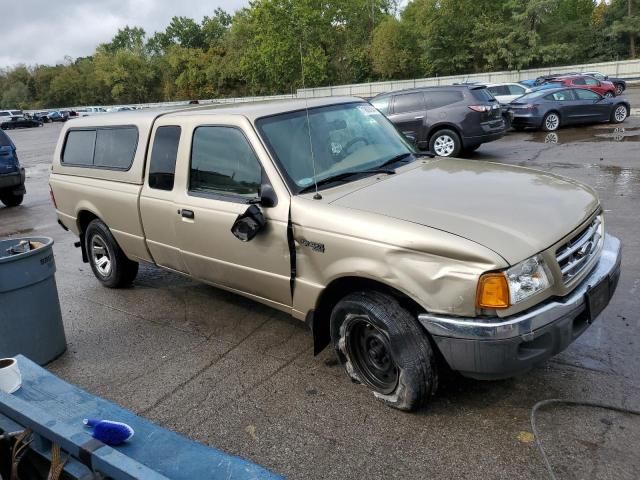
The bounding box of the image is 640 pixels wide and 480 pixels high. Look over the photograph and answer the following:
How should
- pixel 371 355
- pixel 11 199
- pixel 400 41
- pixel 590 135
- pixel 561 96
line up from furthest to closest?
pixel 400 41, pixel 561 96, pixel 590 135, pixel 11 199, pixel 371 355

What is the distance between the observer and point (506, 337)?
9.02 feet

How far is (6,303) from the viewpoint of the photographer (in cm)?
396

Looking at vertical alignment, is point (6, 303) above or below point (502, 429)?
above

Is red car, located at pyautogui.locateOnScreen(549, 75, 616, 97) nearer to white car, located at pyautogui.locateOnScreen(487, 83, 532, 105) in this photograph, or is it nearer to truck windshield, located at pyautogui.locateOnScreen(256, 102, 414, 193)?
white car, located at pyautogui.locateOnScreen(487, 83, 532, 105)

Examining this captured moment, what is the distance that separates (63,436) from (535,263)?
2380 millimetres

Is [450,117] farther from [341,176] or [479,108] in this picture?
[341,176]

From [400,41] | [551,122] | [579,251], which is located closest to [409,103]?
[551,122]

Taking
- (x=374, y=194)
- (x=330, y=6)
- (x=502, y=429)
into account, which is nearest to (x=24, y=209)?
(x=374, y=194)

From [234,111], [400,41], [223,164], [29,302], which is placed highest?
[400,41]

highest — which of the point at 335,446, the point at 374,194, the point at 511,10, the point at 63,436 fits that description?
the point at 511,10

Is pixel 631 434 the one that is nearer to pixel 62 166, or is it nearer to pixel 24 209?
pixel 62 166

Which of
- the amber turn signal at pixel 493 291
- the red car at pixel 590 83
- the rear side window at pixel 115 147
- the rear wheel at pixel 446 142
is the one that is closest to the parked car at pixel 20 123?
the red car at pixel 590 83

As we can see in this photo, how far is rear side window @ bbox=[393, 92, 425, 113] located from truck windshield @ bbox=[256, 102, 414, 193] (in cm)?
894

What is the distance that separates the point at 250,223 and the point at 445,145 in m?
10.0
